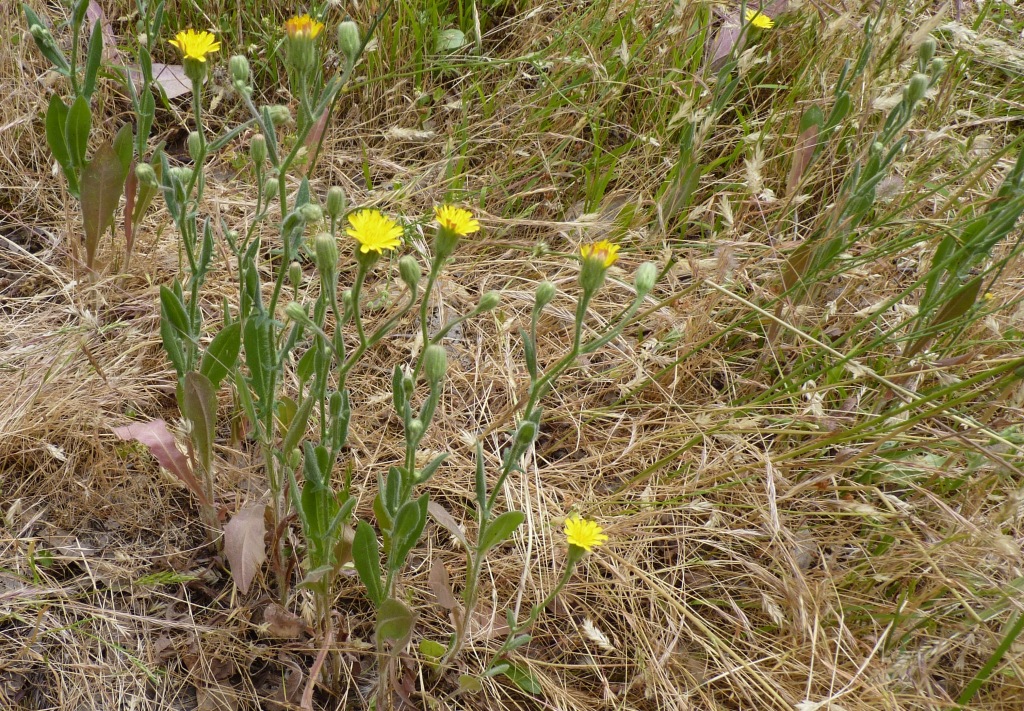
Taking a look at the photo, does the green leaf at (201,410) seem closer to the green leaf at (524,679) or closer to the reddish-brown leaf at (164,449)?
the reddish-brown leaf at (164,449)

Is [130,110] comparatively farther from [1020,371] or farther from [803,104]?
[1020,371]

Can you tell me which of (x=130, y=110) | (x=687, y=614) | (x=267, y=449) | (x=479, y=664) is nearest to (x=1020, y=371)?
(x=687, y=614)

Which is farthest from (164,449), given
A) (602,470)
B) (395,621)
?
(602,470)

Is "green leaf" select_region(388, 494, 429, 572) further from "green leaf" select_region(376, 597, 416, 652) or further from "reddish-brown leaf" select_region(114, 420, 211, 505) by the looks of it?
"reddish-brown leaf" select_region(114, 420, 211, 505)

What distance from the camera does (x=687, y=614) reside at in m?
1.50

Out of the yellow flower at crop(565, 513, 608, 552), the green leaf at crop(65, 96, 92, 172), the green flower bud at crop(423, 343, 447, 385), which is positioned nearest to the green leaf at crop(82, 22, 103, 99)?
the green leaf at crop(65, 96, 92, 172)

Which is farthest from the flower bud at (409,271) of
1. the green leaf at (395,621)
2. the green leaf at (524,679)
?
the green leaf at (524,679)

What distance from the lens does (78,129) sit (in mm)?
1713

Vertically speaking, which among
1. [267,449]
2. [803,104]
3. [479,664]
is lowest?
[479,664]

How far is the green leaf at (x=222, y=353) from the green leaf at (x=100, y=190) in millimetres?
594

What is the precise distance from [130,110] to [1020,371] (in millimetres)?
2268

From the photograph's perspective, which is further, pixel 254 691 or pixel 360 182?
pixel 360 182

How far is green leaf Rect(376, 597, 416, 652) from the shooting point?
123 centimetres

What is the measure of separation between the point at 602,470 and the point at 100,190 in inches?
48.3
